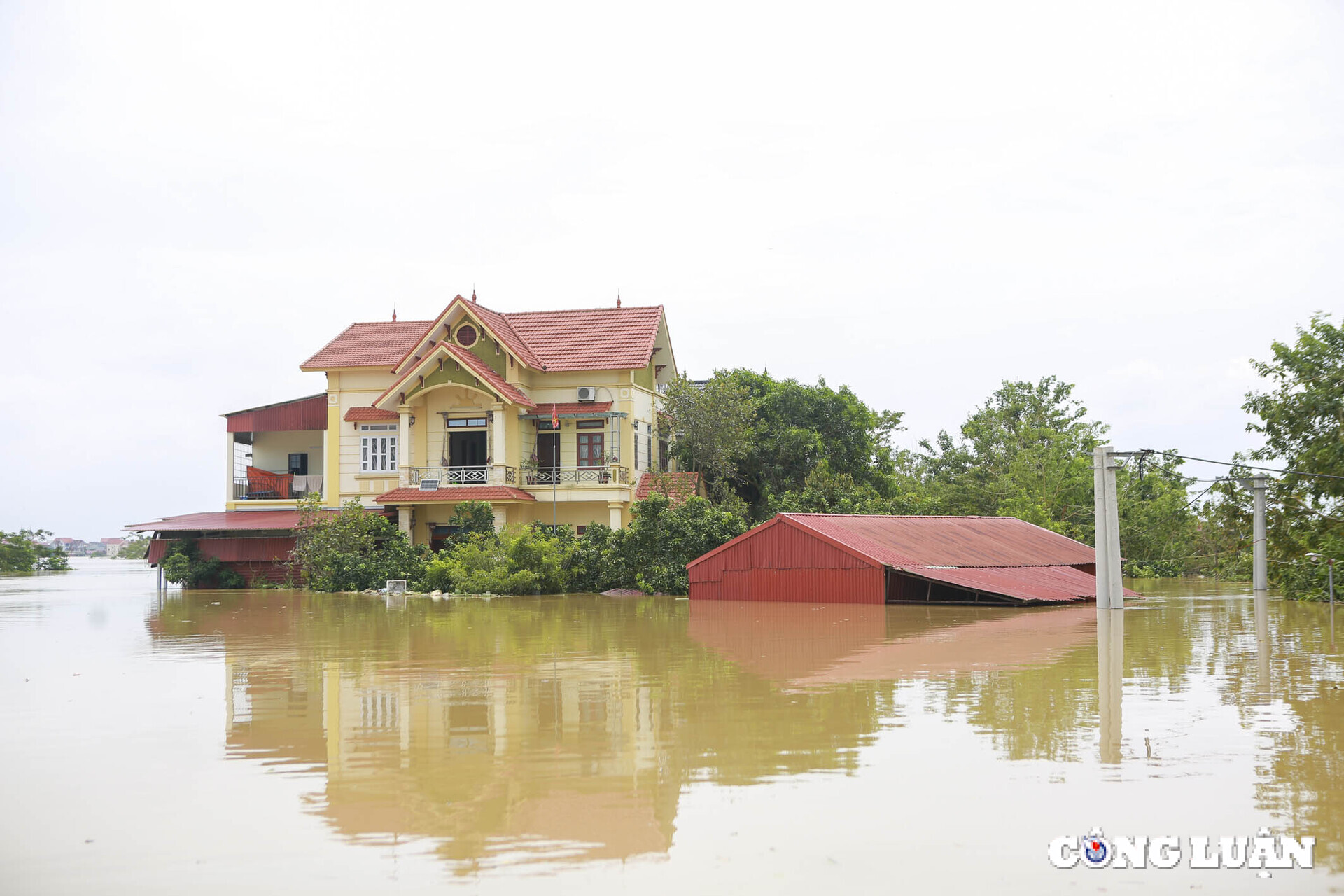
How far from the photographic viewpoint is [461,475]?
40.7 m

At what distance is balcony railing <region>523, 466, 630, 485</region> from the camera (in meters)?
40.3

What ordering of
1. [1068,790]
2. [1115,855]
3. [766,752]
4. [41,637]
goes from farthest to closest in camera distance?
[41,637], [766,752], [1068,790], [1115,855]

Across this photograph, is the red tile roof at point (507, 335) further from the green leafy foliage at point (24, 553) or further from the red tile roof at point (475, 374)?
the green leafy foliage at point (24, 553)

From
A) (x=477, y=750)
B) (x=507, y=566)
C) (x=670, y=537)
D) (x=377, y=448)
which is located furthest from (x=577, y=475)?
(x=477, y=750)

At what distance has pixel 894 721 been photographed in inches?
444

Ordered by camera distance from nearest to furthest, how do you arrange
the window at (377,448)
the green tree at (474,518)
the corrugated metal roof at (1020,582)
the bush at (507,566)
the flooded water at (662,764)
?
the flooded water at (662,764)
the corrugated metal roof at (1020,582)
the bush at (507,566)
the green tree at (474,518)
the window at (377,448)

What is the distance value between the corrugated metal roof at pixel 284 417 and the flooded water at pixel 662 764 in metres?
26.0

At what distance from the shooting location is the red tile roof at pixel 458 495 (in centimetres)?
3919

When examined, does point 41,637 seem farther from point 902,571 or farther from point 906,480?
point 906,480

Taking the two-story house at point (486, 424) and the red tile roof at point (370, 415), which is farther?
the red tile roof at point (370, 415)

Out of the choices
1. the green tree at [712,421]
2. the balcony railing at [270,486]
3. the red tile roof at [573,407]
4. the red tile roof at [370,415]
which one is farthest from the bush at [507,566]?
the balcony railing at [270,486]

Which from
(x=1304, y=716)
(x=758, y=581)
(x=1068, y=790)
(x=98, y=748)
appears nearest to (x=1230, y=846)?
(x=1068, y=790)

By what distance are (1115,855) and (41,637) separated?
807 inches

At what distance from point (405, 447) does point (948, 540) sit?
737 inches
